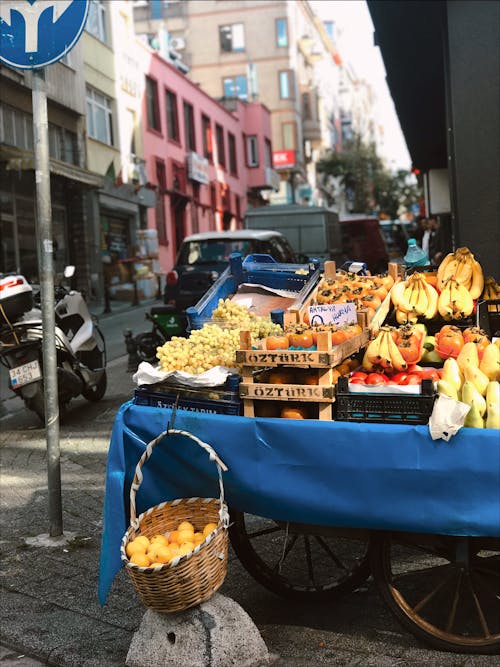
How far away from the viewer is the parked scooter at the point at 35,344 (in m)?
7.87

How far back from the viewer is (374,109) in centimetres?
14038

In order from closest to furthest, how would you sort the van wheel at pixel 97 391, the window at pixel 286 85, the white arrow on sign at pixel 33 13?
the white arrow on sign at pixel 33 13 → the van wheel at pixel 97 391 → the window at pixel 286 85

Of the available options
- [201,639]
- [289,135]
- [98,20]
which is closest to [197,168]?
[98,20]

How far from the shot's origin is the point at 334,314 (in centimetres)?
450

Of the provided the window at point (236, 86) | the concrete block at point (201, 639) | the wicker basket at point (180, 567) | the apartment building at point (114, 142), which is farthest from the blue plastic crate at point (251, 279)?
the window at point (236, 86)

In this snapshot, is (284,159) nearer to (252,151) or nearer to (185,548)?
(252,151)

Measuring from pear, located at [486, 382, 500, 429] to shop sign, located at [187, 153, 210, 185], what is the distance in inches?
1348

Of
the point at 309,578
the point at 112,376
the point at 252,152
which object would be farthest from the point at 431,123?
the point at 252,152

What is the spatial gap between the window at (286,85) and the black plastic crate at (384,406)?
53.5 metres

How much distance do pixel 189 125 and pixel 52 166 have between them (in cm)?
1875

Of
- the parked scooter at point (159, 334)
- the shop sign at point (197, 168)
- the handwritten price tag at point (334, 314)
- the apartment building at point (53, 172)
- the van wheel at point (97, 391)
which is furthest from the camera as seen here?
the shop sign at point (197, 168)

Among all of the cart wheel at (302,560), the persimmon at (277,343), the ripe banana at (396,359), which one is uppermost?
the persimmon at (277,343)

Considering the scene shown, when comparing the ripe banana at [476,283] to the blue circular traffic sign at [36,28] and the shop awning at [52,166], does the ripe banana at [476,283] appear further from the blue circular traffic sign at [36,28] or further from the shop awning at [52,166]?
the shop awning at [52,166]

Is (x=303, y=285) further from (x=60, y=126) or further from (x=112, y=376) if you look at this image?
(x=60, y=126)
